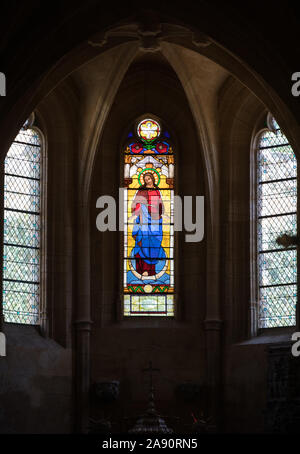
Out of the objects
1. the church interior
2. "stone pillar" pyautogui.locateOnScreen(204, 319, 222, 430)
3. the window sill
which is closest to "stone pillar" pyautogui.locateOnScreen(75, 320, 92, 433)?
the church interior

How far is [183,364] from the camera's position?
28.1 m

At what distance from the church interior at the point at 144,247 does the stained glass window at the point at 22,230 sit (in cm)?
2

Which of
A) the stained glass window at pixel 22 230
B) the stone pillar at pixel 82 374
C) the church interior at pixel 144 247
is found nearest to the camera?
the church interior at pixel 144 247

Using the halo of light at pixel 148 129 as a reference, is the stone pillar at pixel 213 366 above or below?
below

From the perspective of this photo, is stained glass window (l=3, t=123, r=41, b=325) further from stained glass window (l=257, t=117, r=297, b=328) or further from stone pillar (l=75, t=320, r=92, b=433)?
stained glass window (l=257, t=117, r=297, b=328)

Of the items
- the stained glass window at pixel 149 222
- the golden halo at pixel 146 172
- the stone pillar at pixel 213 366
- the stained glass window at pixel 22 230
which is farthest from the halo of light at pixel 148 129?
the stone pillar at pixel 213 366

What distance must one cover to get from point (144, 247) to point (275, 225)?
90.5 inches

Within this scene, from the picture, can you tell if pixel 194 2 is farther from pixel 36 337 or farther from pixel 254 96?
pixel 36 337

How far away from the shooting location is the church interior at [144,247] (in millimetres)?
27016

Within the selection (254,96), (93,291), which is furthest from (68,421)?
(254,96)

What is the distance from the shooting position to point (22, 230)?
92.4 ft

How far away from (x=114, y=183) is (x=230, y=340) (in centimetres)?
340

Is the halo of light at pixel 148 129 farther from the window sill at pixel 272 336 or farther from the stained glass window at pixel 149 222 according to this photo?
the window sill at pixel 272 336

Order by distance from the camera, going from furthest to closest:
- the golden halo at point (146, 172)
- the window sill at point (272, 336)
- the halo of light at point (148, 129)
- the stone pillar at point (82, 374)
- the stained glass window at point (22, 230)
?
the halo of light at point (148, 129), the golden halo at point (146, 172), the stained glass window at point (22, 230), the stone pillar at point (82, 374), the window sill at point (272, 336)
